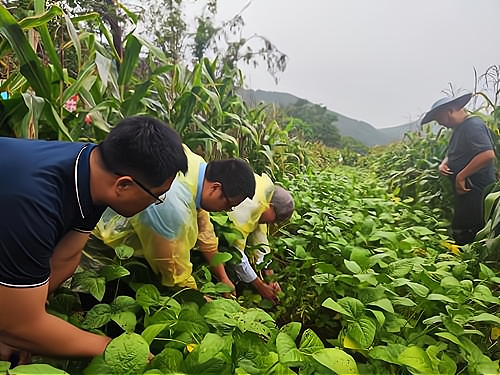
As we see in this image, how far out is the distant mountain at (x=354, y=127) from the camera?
3.72 ft

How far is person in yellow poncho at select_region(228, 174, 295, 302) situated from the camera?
0.99 m

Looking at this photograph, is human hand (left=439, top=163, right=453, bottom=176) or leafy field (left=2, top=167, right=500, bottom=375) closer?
leafy field (left=2, top=167, right=500, bottom=375)

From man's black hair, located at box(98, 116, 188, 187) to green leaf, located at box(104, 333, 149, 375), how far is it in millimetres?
194

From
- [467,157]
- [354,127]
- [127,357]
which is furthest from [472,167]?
[127,357]

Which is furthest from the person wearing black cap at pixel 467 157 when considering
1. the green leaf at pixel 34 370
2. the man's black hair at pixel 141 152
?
the green leaf at pixel 34 370

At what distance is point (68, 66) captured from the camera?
938 millimetres

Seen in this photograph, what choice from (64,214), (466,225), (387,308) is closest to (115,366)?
(64,214)

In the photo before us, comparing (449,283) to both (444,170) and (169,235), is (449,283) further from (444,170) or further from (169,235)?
(444,170)

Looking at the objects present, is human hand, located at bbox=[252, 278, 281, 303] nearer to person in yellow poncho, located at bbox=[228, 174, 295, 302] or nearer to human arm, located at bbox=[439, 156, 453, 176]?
person in yellow poncho, located at bbox=[228, 174, 295, 302]

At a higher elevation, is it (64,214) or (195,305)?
(64,214)

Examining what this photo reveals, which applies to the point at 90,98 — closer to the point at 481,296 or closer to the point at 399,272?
the point at 399,272

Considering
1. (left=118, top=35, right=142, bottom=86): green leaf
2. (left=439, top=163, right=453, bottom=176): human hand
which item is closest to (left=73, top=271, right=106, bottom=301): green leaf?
(left=118, top=35, right=142, bottom=86): green leaf

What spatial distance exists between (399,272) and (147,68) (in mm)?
776

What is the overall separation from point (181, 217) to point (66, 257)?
0.70 feet
